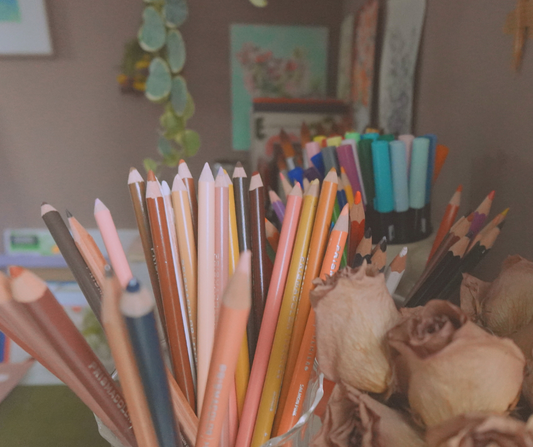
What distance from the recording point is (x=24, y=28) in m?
0.92

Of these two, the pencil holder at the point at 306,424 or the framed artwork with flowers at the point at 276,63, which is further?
the framed artwork with flowers at the point at 276,63

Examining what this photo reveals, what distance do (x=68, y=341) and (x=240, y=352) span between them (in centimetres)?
10

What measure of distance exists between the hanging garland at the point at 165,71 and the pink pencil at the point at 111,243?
704mm

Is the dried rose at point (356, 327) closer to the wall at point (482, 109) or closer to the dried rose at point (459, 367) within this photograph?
the dried rose at point (459, 367)

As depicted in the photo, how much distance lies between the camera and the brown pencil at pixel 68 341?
0.41 feet

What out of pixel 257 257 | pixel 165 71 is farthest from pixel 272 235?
pixel 165 71

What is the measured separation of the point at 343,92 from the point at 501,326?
2.65 feet

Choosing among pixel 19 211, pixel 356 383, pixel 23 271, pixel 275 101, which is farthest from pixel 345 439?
pixel 19 211

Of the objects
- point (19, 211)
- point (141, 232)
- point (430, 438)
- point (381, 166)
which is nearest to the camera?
point (430, 438)

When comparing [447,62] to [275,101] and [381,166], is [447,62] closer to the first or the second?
[381,166]

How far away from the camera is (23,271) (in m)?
0.13

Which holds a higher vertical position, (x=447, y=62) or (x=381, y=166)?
(x=447, y=62)

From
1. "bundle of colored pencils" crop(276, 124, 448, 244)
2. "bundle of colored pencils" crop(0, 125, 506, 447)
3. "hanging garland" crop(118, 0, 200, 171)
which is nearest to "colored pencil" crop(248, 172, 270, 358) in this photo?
"bundle of colored pencils" crop(0, 125, 506, 447)

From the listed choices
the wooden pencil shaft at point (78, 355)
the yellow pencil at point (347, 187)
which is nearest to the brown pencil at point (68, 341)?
the wooden pencil shaft at point (78, 355)
